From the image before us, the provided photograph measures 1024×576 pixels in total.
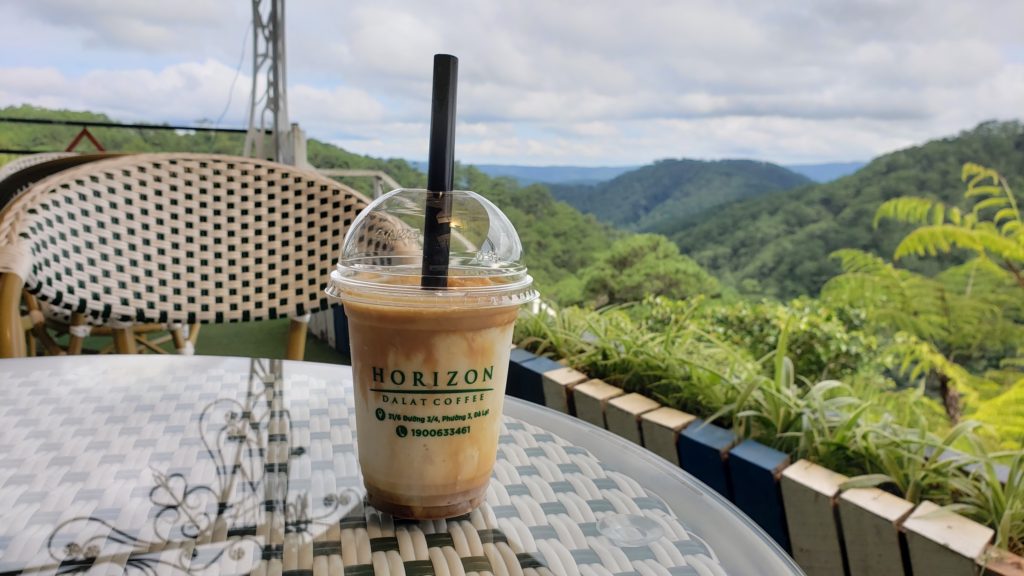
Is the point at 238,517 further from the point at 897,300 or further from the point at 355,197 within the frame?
the point at 897,300

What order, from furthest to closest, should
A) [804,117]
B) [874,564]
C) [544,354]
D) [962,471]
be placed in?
[804,117], [544,354], [962,471], [874,564]

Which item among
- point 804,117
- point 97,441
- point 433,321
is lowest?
point 97,441

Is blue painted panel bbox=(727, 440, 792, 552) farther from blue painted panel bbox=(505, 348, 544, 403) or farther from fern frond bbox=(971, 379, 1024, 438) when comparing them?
fern frond bbox=(971, 379, 1024, 438)

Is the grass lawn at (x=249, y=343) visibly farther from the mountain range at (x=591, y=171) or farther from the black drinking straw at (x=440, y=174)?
the mountain range at (x=591, y=171)

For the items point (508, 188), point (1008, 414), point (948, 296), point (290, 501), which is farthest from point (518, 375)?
point (508, 188)

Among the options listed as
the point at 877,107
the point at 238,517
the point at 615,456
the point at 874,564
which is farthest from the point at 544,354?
the point at 877,107

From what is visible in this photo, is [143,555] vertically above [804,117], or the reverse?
[804,117]

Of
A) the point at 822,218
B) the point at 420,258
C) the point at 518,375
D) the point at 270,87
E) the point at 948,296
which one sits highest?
the point at 270,87

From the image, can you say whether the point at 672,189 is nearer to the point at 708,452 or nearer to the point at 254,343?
the point at 254,343
